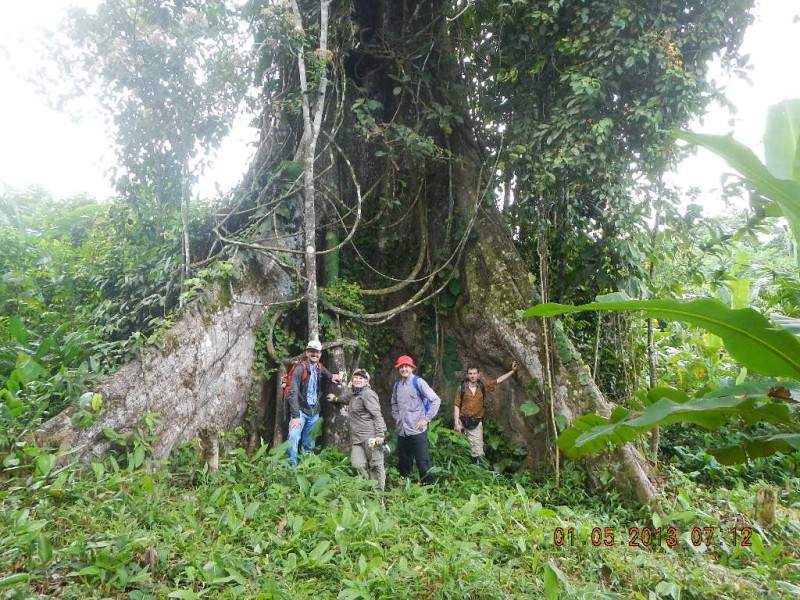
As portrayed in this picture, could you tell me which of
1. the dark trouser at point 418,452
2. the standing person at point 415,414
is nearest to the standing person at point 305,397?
the standing person at point 415,414

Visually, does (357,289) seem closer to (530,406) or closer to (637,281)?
(530,406)

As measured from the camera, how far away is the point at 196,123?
6.02 metres

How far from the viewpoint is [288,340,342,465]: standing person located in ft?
18.3

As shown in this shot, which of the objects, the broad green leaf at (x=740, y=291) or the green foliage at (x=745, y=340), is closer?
the green foliage at (x=745, y=340)

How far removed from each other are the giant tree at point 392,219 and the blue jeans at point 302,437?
1.22 ft

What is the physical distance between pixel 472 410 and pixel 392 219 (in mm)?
3041

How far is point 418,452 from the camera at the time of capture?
570cm

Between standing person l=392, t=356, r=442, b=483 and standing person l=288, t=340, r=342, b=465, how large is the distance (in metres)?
0.74

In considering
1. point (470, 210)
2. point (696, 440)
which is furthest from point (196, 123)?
point (696, 440)

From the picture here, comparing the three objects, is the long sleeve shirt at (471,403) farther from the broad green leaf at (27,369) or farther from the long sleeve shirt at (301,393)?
the broad green leaf at (27,369)

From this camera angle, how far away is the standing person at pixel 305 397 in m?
5.57

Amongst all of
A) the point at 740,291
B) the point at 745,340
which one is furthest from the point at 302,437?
the point at 740,291

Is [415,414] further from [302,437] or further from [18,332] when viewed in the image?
[18,332]

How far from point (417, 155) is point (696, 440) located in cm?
498
